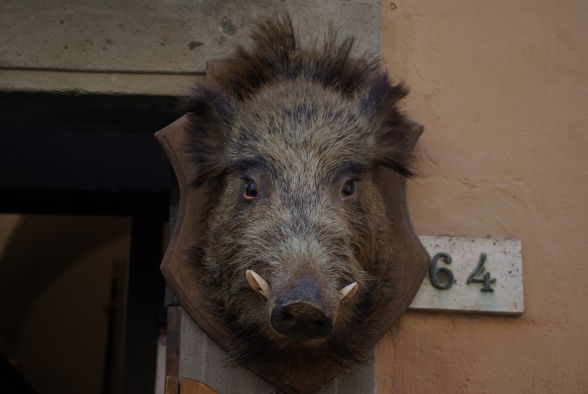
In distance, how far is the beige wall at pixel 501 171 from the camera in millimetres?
2266

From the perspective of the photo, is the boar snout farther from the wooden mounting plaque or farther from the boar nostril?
the wooden mounting plaque

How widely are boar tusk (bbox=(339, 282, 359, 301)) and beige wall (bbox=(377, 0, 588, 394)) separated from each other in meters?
0.47

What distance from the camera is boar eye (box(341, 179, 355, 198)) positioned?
2.12 m

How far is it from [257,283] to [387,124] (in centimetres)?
73

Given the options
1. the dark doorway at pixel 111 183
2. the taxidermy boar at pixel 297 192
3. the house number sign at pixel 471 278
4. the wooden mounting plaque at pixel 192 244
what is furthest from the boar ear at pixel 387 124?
the dark doorway at pixel 111 183

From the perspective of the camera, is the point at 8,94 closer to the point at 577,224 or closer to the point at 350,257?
the point at 350,257

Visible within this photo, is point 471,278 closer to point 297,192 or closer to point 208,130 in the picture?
point 297,192

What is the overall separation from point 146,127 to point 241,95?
1.75 feet

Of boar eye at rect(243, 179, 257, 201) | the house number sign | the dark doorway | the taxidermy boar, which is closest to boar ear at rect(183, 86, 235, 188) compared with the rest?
the taxidermy boar

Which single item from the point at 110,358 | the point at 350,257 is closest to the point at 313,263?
the point at 350,257

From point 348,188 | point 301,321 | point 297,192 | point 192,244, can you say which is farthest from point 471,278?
point 192,244

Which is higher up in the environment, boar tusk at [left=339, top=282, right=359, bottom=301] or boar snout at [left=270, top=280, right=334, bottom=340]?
boar tusk at [left=339, top=282, right=359, bottom=301]

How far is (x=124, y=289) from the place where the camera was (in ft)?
22.6

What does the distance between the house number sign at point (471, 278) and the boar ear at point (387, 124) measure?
11.4 inches
